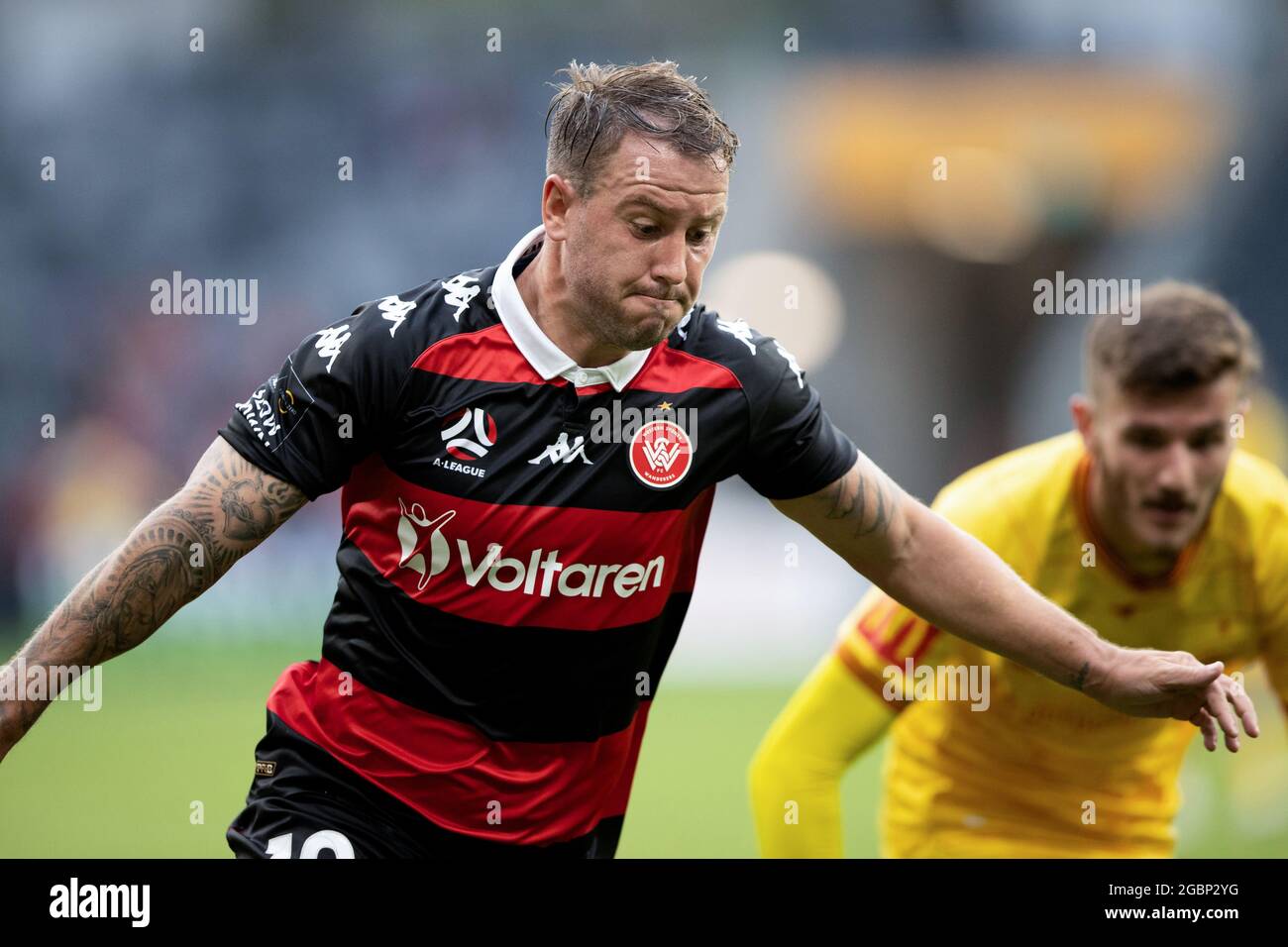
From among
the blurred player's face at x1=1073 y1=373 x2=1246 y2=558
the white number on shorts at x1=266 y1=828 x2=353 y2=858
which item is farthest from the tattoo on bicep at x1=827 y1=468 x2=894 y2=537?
the white number on shorts at x1=266 y1=828 x2=353 y2=858

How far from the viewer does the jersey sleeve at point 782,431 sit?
354 centimetres

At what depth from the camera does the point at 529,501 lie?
3.38 m

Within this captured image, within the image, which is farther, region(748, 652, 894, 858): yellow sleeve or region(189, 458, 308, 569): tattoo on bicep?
region(748, 652, 894, 858): yellow sleeve

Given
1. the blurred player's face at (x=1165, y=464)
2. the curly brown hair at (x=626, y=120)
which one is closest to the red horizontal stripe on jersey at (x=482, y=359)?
the curly brown hair at (x=626, y=120)

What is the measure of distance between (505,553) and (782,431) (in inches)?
27.7

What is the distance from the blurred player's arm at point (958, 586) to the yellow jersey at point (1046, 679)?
2.47 feet

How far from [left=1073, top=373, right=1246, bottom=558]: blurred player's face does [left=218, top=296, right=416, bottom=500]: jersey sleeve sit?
2.25 meters

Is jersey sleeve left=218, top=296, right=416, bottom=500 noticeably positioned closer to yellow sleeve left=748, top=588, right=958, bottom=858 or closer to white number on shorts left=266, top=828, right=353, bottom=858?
white number on shorts left=266, top=828, right=353, bottom=858

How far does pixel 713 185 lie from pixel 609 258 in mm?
273

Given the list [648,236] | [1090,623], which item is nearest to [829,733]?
[1090,623]

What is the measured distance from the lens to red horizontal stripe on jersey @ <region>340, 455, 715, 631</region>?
336 centimetres

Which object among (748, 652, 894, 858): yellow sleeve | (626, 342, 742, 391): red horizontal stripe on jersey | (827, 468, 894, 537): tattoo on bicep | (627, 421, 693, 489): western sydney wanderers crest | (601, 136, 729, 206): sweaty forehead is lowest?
(748, 652, 894, 858): yellow sleeve

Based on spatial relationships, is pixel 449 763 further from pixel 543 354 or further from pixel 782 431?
pixel 782 431
